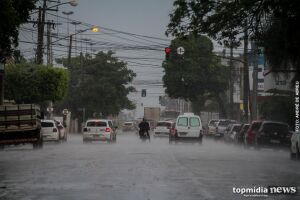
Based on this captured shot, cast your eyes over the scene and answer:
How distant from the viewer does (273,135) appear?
43.8 meters

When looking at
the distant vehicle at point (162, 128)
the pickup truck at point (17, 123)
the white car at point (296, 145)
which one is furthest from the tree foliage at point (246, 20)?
the distant vehicle at point (162, 128)

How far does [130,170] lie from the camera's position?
23.3 m

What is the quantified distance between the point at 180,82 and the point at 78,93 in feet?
42.7

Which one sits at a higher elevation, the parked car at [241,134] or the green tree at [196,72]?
the green tree at [196,72]

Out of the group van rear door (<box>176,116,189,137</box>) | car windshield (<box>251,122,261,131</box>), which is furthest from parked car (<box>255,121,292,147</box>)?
van rear door (<box>176,116,189,137</box>)

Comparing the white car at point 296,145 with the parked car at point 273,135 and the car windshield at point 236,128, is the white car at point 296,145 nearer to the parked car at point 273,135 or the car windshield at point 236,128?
the parked car at point 273,135

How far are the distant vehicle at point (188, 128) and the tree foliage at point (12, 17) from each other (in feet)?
81.3

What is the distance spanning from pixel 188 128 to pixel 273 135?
34.8 feet

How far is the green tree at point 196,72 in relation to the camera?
101000 millimetres

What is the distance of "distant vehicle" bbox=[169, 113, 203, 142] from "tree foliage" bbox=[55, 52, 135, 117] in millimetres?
51059

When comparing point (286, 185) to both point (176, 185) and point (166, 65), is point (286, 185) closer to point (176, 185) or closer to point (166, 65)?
point (176, 185)

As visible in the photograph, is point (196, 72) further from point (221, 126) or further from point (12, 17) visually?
point (12, 17)

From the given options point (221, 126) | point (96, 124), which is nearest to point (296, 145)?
point (96, 124)

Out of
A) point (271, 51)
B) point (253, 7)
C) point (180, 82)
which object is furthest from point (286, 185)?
point (180, 82)
